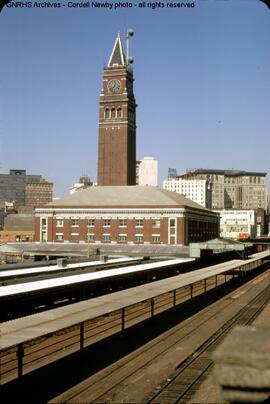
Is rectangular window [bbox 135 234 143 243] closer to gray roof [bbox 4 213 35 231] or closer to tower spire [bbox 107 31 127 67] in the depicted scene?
tower spire [bbox 107 31 127 67]

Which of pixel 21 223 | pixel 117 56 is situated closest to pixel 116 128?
pixel 117 56

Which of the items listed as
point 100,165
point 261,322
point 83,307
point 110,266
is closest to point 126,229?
point 100,165

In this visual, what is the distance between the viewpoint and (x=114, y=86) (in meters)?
128

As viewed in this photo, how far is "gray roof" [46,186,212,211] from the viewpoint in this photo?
313 ft

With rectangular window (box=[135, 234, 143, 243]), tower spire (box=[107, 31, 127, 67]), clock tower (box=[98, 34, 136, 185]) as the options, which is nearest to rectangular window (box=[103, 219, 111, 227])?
rectangular window (box=[135, 234, 143, 243])

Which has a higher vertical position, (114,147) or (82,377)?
(114,147)

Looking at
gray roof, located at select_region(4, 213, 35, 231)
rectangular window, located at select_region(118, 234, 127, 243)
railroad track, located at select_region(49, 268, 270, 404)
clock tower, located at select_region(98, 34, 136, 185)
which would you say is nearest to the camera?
railroad track, located at select_region(49, 268, 270, 404)

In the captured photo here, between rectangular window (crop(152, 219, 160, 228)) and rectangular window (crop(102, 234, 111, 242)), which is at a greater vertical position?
rectangular window (crop(152, 219, 160, 228))

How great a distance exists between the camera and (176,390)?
13.6 meters

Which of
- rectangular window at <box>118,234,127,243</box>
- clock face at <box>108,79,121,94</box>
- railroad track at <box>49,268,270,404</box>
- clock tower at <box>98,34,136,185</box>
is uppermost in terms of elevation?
clock face at <box>108,79,121,94</box>

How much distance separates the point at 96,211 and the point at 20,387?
271 ft

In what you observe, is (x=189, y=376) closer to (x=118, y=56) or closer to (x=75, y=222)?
(x=75, y=222)

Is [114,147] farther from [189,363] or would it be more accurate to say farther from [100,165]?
[189,363]

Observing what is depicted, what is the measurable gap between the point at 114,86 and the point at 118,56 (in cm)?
915
